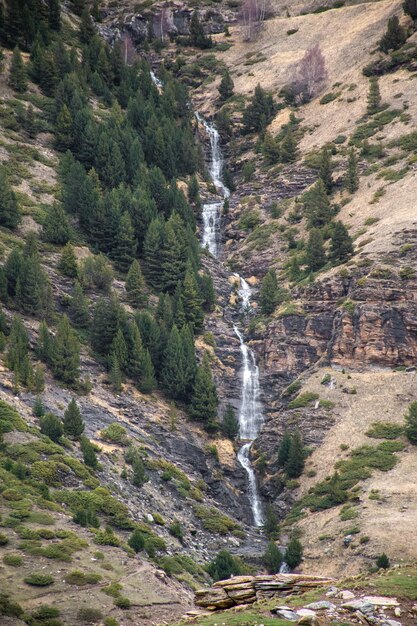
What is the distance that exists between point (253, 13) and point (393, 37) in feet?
155

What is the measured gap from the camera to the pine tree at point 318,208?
118000 mm

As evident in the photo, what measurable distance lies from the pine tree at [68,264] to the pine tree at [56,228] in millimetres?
3963

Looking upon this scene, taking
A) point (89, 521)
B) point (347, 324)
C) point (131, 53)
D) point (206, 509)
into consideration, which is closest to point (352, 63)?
point (131, 53)

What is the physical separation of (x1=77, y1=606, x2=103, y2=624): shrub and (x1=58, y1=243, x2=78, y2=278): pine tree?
58.4 metres

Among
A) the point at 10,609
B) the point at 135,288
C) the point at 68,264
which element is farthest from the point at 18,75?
the point at 10,609

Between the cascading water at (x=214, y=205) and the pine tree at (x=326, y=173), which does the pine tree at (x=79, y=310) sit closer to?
the cascading water at (x=214, y=205)

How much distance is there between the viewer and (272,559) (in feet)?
226

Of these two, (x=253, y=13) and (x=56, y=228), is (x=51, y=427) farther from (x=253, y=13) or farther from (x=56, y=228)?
(x=253, y=13)

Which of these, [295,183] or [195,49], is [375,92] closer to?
[295,183]

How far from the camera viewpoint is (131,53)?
175 meters

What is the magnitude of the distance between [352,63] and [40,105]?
5483 cm

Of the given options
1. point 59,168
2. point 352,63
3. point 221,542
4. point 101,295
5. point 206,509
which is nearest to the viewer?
point 221,542

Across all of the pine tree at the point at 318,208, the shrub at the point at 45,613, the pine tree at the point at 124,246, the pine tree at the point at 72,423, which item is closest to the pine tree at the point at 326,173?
the pine tree at the point at 318,208

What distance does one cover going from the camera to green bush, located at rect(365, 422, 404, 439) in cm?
8588
